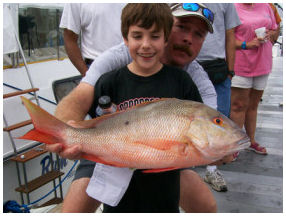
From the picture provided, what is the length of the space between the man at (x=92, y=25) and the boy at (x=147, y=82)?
179 cm

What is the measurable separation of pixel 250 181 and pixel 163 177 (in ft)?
7.85

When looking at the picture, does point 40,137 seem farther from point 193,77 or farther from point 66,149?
point 193,77

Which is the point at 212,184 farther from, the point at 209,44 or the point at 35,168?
the point at 35,168

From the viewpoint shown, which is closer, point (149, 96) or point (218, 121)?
point (218, 121)

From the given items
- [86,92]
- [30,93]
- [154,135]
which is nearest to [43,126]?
[86,92]

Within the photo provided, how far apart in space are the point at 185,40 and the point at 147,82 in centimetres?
43

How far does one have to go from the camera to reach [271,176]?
3885mm

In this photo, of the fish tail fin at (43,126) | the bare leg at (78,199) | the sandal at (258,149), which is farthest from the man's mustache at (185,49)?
the sandal at (258,149)

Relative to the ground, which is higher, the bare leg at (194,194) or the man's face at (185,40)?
the man's face at (185,40)

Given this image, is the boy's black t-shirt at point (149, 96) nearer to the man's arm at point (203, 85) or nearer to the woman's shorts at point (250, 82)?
the man's arm at point (203, 85)

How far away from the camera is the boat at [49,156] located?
3.39 meters

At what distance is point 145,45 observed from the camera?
166 cm

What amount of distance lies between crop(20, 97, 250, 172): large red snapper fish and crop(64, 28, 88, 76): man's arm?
2155 millimetres

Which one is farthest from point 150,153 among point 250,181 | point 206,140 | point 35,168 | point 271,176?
point 35,168
